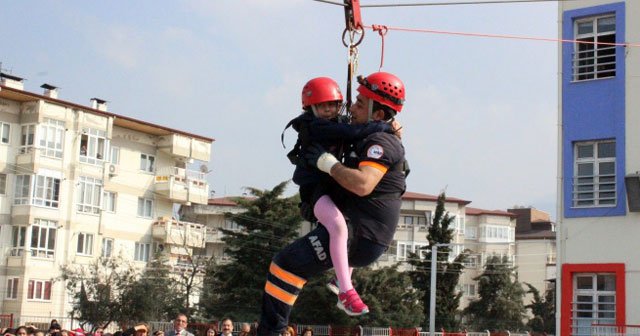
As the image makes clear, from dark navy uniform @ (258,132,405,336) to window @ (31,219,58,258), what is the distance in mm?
48694

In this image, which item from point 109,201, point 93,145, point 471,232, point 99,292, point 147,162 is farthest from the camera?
point 471,232

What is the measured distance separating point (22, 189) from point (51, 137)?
332 cm

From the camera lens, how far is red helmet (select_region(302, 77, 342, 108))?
5973 millimetres

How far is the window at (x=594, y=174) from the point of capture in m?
28.1

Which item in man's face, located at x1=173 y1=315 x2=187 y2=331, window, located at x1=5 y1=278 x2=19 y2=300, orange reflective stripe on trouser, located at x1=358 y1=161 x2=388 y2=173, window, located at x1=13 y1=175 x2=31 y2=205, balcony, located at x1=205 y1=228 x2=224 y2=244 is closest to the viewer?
orange reflective stripe on trouser, located at x1=358 y1=161 x2=388 y2=173

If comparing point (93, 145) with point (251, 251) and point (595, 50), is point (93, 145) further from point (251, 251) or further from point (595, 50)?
point (595, 50)

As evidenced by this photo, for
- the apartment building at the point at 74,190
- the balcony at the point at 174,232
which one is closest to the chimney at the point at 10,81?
the apartment building at the point at 74,190

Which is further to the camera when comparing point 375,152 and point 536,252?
point 536,252

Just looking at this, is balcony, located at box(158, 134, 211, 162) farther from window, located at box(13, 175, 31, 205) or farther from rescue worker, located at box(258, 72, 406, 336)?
rescue worker, located at box(258, 72, 406, 336)

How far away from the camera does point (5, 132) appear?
173 ft

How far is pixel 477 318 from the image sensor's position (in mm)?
74312

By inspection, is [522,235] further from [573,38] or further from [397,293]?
[573,38]

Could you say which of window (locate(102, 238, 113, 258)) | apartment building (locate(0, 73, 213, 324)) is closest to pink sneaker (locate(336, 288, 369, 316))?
apartment building (locate(0, 73, 213, 324))

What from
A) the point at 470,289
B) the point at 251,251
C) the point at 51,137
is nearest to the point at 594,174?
the point at 251,251
